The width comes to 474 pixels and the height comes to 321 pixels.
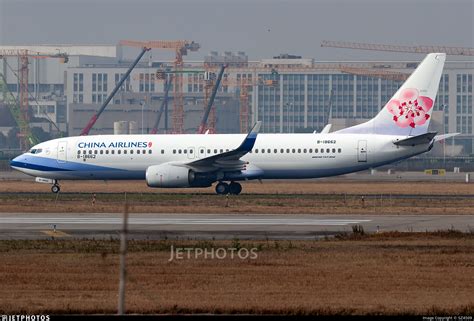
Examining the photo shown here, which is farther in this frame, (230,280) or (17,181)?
(17,181)

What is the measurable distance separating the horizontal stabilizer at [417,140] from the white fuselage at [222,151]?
27 cm

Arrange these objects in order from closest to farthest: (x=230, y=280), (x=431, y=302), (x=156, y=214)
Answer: (x=431, y=302)
(x=230, y=280)
(x=156, y=214)

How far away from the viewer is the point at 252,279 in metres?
24.0

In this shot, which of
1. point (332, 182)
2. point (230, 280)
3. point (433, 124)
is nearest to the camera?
point (230, 280)

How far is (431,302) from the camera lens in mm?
20984

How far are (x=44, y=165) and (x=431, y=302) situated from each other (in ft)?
149

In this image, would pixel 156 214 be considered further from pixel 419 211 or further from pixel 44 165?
pixel 44 165

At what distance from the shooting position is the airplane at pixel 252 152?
5938 centimetres

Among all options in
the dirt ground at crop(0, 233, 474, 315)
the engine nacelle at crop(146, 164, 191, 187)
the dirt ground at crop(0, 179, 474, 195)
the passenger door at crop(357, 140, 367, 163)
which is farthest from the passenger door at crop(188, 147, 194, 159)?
the dirt ground at crop(0, 233, 474, 315)

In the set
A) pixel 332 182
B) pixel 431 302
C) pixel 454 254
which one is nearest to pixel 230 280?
pixel 431 302
